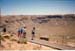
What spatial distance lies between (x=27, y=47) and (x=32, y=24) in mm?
1375

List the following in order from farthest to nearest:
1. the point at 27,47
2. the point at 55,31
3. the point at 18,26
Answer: the point at 55,31 < the point at 18,26 < the point at 27,47

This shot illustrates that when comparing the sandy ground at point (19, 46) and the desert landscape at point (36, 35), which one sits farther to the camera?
the desert landscape at point (36, 35)

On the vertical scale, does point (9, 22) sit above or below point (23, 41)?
above

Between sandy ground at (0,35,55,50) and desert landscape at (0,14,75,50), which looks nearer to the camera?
sandy ground at (0,35,55,50)

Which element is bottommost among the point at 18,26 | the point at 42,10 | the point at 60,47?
the point at 60,47

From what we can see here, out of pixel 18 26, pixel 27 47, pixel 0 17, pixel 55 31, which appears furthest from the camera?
pixel 55 31

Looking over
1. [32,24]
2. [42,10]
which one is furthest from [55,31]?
[42,10]

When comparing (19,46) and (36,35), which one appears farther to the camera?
(36,35)

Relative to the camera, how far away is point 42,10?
20.6ft

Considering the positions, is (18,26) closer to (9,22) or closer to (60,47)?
(9,22)

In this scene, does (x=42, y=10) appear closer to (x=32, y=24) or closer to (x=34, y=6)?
(x=34, y=6)

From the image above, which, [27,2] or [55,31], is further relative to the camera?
[55,31]

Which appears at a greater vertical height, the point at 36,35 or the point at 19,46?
the point at 36,35

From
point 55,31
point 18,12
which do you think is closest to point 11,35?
point 18,12
